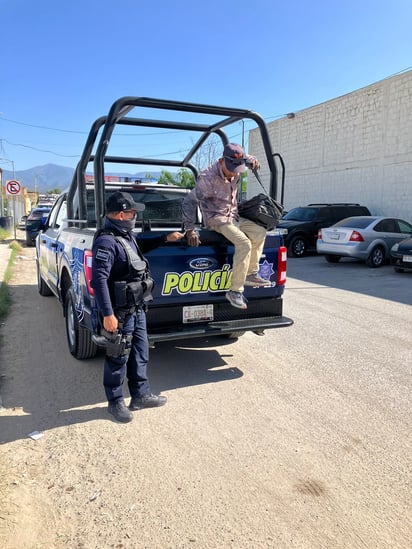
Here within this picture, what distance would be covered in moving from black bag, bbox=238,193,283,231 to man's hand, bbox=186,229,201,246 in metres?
0.63

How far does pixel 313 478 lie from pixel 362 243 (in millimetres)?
10859

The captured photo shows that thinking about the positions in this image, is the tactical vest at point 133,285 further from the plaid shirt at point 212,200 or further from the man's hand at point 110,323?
the plaid shirt at point 212,200

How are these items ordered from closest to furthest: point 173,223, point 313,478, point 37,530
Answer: point 37,530, point 313,478, point 173,223

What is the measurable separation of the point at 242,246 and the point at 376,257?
32.8 feet

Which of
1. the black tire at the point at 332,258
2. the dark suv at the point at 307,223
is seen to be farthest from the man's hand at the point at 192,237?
the dark suv at the point at 307,223

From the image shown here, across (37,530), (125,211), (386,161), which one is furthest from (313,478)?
(386,161)

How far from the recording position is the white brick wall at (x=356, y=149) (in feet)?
55.8

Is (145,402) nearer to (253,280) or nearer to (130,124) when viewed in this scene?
(253,280)

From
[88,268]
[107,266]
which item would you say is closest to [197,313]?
[88,268]

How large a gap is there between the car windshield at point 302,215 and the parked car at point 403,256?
4.15 meters

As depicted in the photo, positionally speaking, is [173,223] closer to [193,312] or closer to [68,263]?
[68,263]

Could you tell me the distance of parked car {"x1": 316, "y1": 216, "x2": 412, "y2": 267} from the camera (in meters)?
12.8

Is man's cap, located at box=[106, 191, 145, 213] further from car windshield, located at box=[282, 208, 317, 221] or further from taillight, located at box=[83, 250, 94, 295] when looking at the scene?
car windshield, located at box=[282, 208, 317, 221]

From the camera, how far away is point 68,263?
4.83 m
